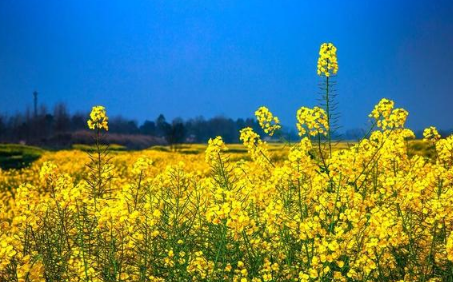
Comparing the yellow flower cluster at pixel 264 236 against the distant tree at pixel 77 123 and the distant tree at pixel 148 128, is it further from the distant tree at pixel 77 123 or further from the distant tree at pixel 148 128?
the distant tree at pixel 148 128

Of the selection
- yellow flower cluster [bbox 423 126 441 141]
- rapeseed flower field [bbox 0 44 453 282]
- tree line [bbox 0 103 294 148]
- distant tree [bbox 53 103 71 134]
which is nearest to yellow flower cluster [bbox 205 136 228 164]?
rapeseed flower field [bbox 0 44 453 282]

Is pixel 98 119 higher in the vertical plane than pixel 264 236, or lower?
higher

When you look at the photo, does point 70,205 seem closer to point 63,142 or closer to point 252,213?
point 252,213

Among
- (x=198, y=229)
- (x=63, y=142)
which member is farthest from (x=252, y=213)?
(x=63, y=142)

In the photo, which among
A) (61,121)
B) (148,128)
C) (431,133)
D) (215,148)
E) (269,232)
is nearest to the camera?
(269,232)

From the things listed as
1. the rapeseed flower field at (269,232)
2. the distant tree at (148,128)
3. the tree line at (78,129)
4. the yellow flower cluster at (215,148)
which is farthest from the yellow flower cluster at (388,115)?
the distant tree at (148,128)

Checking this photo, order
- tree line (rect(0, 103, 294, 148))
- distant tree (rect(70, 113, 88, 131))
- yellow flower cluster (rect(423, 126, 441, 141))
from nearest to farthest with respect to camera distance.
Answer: yellow flower cluster (rect(423, 126, 441, 141)) → tree line (rect(0, 103, 294, 148)) → distant tree (rect(70, 113, 88, 131))

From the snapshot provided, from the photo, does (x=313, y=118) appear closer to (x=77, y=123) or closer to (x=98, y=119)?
(x=98, y=119)

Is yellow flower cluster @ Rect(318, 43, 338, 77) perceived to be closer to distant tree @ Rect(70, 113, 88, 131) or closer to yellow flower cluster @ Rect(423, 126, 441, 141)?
yellow flower cluster @ Rect(423, 126, 441, 141)

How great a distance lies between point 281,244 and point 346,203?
762 mm

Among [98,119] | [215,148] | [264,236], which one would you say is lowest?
[264,236]

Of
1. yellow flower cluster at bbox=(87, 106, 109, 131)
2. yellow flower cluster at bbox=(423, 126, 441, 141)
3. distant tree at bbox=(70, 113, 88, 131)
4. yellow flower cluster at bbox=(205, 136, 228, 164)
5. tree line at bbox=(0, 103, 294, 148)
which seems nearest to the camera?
yellow flower cluster at bbox=(205, 136, 228, 164)

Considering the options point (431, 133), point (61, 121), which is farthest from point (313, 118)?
point (61, 121)

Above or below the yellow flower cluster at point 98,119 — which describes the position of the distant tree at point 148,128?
above
